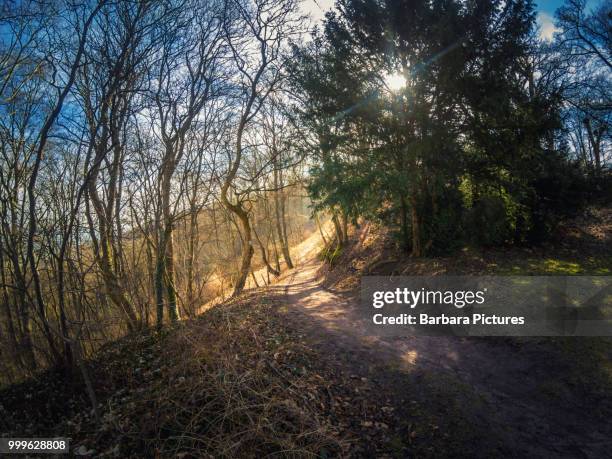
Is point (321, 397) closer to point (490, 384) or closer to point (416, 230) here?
point (490, 384)

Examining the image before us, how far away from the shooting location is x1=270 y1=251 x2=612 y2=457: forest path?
11.1 feet

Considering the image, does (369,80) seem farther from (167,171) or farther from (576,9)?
(576,9)

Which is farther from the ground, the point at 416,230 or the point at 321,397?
the point at 416,230

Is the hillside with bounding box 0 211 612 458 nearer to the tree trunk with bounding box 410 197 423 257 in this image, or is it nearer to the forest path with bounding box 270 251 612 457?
the forest path with bounding box 270 251 612 457

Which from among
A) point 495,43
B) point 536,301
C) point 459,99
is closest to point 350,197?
point 459,99

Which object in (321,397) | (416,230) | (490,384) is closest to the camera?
(321,397)

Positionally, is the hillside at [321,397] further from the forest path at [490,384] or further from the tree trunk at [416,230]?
the tree trunk at [416,230]

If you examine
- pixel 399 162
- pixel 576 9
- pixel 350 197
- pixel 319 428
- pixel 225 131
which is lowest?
pixel 319 428

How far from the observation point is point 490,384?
448 centimetres

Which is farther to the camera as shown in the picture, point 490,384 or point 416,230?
point 416,230

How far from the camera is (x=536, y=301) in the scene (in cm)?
612

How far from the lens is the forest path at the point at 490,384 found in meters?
3.38

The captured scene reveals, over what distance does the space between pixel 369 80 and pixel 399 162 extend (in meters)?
2.49

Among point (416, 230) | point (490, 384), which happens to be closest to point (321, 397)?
point (490, 384)
